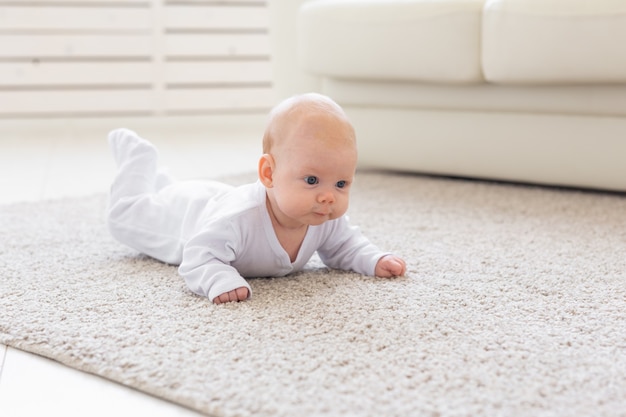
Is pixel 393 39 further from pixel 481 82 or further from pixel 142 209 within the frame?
pixel 142 209

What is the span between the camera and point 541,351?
0.83 metres

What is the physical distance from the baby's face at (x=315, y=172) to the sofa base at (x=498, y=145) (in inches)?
31.2

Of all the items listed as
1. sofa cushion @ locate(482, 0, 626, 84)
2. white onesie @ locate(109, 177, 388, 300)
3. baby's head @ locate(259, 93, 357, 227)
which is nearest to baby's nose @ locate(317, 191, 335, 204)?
baby's head @ locate(259, 93, 357, 227)

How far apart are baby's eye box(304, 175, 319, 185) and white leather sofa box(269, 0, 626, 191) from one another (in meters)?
0.74

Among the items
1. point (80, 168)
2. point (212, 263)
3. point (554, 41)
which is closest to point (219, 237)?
point (212, 263)

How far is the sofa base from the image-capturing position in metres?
1.61

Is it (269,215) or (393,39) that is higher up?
(393,39)

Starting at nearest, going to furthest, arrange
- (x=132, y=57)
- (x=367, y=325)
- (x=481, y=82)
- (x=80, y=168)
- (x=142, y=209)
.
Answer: (x=367, y=325), (x=142, y=209), (x=481, y=82), (x=80, y=168), (x=132, y=57)

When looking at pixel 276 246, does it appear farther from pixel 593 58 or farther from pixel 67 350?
pixel 593 58

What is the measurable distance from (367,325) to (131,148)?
584mm

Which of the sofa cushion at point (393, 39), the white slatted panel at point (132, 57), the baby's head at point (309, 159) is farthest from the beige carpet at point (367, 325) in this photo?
the white slatted panel at point (132, 57)

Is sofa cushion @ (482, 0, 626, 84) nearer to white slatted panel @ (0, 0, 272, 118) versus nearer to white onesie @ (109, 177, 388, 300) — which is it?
white onesie @ (109, 177, 388, 300)

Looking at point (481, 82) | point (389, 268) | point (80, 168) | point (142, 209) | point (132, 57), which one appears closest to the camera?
point (389, 268)

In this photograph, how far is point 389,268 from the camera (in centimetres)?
111
